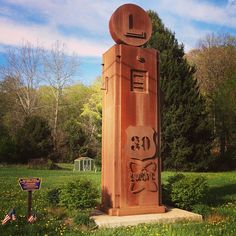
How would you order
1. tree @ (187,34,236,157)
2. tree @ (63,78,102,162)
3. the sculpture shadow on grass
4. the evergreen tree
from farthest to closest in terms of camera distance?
tree @ (63,78,102,162) < tree @ (187,34,236,157) < the evergreen tree < the sculpture shadow on grass

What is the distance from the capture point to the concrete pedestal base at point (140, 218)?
294 inches

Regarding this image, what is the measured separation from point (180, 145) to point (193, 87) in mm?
4730

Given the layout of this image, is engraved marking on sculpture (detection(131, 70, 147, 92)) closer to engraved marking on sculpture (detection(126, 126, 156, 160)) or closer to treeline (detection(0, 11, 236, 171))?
engraved marking on sculpture (detection(126, 126, 156, 160))

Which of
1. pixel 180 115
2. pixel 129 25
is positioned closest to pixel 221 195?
pixel 129 25

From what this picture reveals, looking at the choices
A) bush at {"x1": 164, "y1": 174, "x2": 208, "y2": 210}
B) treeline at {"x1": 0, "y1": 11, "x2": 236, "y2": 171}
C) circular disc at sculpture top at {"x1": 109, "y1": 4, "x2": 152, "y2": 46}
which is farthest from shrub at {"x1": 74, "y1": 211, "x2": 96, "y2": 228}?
treeline at {"x1": 0, "y1": 11, "x2": 236, "y2": 171}

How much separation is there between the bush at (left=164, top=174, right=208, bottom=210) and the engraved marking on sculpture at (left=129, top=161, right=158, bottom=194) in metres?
0.85

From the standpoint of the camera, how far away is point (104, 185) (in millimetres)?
8867

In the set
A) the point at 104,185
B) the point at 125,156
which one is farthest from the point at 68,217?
the point at 125,156

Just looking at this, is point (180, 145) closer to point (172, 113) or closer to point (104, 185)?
point (172, 113)

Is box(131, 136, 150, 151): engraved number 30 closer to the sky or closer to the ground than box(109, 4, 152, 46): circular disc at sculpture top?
closer to the ground

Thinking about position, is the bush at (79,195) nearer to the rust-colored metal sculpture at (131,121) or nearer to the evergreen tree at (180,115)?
the rust-colored metal sculpture at (131,121)

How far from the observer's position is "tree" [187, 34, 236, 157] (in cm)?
2943

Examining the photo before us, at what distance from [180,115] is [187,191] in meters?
17.6

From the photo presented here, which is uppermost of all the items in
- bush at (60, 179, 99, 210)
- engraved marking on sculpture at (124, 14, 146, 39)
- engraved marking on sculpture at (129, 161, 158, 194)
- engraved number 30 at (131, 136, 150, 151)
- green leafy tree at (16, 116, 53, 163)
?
engraved marking on sculpture at (124, 14, 146, 39)
